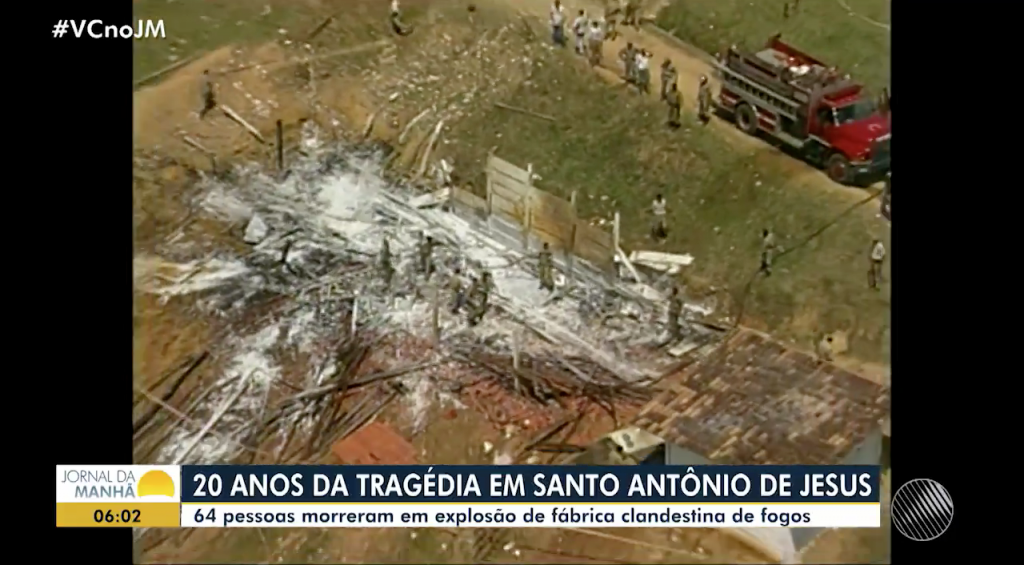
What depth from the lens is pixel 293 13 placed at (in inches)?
566

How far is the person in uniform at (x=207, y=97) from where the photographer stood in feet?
46.3

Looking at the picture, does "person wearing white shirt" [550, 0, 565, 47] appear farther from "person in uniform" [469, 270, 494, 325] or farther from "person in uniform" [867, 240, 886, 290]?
"person in uniform" [867, 240, 886, 290]

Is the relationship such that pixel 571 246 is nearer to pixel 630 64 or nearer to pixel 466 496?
pixel 630 64

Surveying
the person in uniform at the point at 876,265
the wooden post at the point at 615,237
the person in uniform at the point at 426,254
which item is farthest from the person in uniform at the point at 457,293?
the person in uniform at the point at 876,265

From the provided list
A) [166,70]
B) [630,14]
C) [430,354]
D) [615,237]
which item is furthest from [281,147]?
[630,14]

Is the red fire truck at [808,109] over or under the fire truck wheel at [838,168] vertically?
over

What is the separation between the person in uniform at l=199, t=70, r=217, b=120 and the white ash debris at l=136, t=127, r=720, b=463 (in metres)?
0.81

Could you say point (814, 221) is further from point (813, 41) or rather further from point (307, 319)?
point (307, 319)

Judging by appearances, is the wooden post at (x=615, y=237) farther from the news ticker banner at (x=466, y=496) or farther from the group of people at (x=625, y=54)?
the news ticker banner at (x=466, y=496)

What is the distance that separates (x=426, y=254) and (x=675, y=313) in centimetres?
277

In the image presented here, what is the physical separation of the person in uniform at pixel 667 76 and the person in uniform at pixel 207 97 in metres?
5.03

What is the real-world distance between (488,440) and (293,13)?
5278mm

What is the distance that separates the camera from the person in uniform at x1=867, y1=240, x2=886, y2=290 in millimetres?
13625

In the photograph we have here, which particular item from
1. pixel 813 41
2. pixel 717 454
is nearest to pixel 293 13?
pixel 813 41
